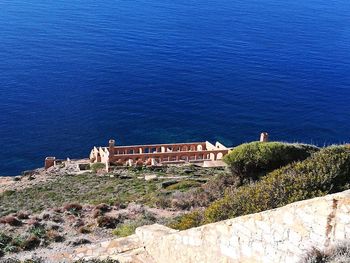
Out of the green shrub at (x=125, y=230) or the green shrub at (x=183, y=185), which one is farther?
the green shrub at (x=183, y=185)

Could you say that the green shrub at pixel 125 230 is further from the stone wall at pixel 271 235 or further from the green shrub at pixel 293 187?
the stone wall at pixel 271 235

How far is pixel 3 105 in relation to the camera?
73.8 metres

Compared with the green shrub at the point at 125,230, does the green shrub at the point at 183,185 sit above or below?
below

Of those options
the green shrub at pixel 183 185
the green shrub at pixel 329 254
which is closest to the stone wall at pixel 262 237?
the green shrub at pixel 329 254

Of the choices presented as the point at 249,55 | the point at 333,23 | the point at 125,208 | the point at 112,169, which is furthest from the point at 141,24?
the point at 125,208

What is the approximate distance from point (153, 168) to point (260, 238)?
1080 inches

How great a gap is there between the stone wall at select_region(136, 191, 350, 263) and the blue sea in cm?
5001

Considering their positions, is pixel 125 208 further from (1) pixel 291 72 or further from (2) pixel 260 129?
(1) pixel 291 72

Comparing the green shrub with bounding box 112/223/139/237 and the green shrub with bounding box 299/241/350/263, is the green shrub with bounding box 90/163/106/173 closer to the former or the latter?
the green shrub with bounding box 112/223/139/237

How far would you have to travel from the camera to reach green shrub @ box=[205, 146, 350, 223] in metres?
11.8

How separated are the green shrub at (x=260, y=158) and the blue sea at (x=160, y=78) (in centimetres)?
4241

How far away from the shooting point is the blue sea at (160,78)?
226 feet

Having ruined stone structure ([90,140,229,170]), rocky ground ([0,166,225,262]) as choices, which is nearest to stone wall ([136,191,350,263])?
rocky ground ([0,166,225,262])

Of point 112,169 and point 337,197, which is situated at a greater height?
point 337,197
